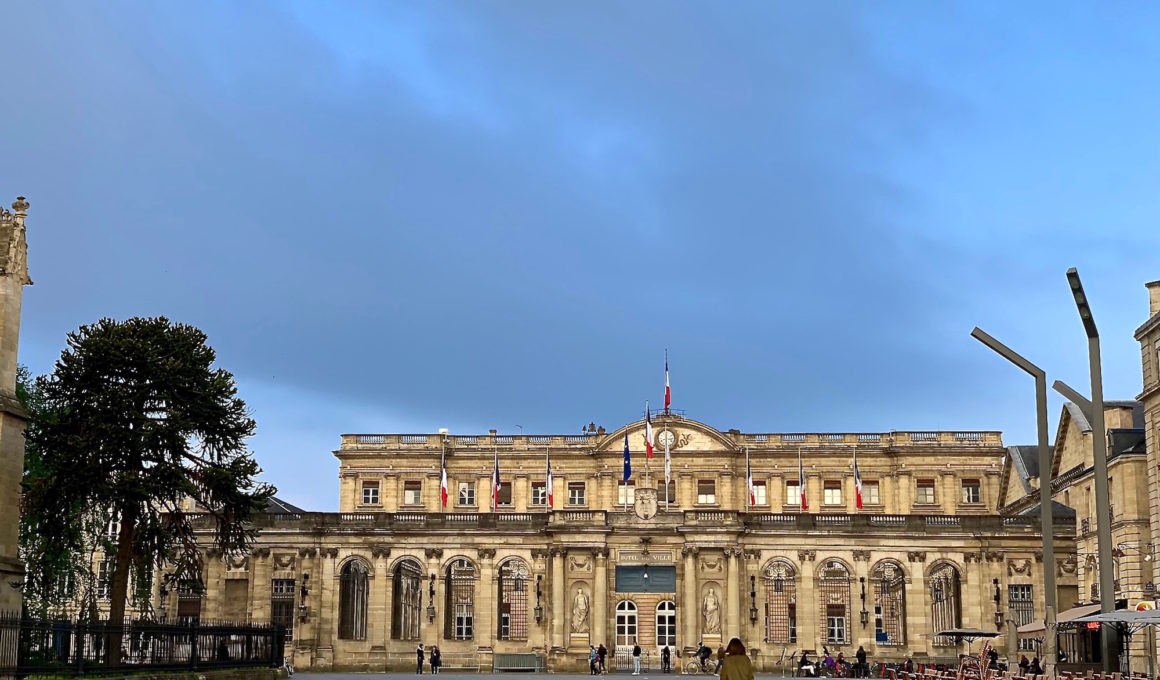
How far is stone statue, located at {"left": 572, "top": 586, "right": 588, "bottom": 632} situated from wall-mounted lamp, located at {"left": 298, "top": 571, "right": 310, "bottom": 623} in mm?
11765

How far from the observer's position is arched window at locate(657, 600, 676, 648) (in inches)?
2307

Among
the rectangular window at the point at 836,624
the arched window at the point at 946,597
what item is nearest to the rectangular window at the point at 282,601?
the rectangular window at the point at 836,624

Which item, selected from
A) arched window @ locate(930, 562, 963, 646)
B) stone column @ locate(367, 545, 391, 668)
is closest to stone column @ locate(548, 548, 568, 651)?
stone column @ locate(367, 545, 391, 668)

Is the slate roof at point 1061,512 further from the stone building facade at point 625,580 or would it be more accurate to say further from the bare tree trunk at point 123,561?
the bare tree trunk at point 123,561

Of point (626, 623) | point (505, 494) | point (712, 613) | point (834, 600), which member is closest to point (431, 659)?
point (626, 623)

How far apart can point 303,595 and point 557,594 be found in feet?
36.7

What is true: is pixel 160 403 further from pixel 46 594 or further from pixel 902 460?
pixel 902 460

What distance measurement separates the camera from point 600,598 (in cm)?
5822

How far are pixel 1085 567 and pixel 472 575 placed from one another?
28409 millimetres

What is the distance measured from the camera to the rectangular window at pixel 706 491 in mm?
76562

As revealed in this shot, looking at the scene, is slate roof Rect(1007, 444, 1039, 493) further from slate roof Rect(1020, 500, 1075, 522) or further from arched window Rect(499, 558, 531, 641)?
arched window Rect(499, 558, 531, 641)

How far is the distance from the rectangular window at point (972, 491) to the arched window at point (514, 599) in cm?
2878

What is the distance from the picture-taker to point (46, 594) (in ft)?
140

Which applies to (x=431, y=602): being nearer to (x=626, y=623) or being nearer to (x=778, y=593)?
(x=626, y=623)
